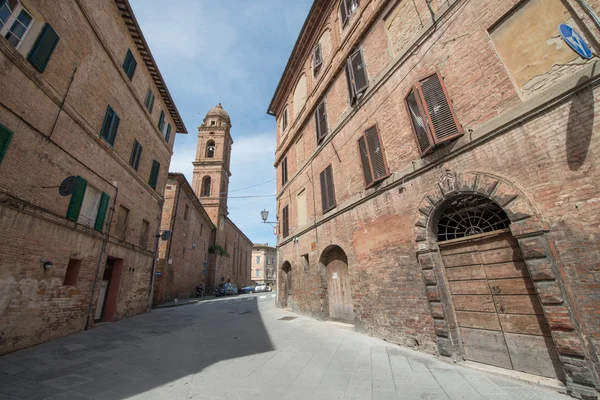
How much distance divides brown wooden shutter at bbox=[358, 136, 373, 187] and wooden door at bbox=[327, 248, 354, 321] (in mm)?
2979

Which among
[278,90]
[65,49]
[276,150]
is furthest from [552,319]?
[278,90]

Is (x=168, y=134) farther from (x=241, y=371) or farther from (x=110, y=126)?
(x=241, y=371)

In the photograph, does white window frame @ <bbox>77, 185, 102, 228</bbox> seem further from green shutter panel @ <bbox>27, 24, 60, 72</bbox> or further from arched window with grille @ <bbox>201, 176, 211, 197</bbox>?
arched window with grille @ <bbox>201, 176, 211, 197</bbox>

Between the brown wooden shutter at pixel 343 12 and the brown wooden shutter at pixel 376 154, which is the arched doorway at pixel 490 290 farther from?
the brown wooden shutter at pixel 343 12

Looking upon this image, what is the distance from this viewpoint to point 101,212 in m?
8.80

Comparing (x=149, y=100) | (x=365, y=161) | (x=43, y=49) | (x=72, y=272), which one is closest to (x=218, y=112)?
(x=149, y=100)

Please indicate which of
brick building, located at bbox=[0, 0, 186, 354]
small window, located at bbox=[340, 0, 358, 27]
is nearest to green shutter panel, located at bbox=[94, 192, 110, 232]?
brick building, located at bbox=[0, 0, 186, 354]

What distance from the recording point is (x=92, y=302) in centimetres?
819

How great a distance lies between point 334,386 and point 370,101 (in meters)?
7.51

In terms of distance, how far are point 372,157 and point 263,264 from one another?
5973cm

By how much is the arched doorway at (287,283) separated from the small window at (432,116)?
960cm

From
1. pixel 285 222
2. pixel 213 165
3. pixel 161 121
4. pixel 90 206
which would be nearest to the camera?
pixel 90 206

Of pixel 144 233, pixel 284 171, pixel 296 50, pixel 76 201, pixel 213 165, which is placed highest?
pixel 213 165

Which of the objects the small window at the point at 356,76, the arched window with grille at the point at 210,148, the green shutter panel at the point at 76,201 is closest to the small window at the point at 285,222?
the small window at the point at 356,76
